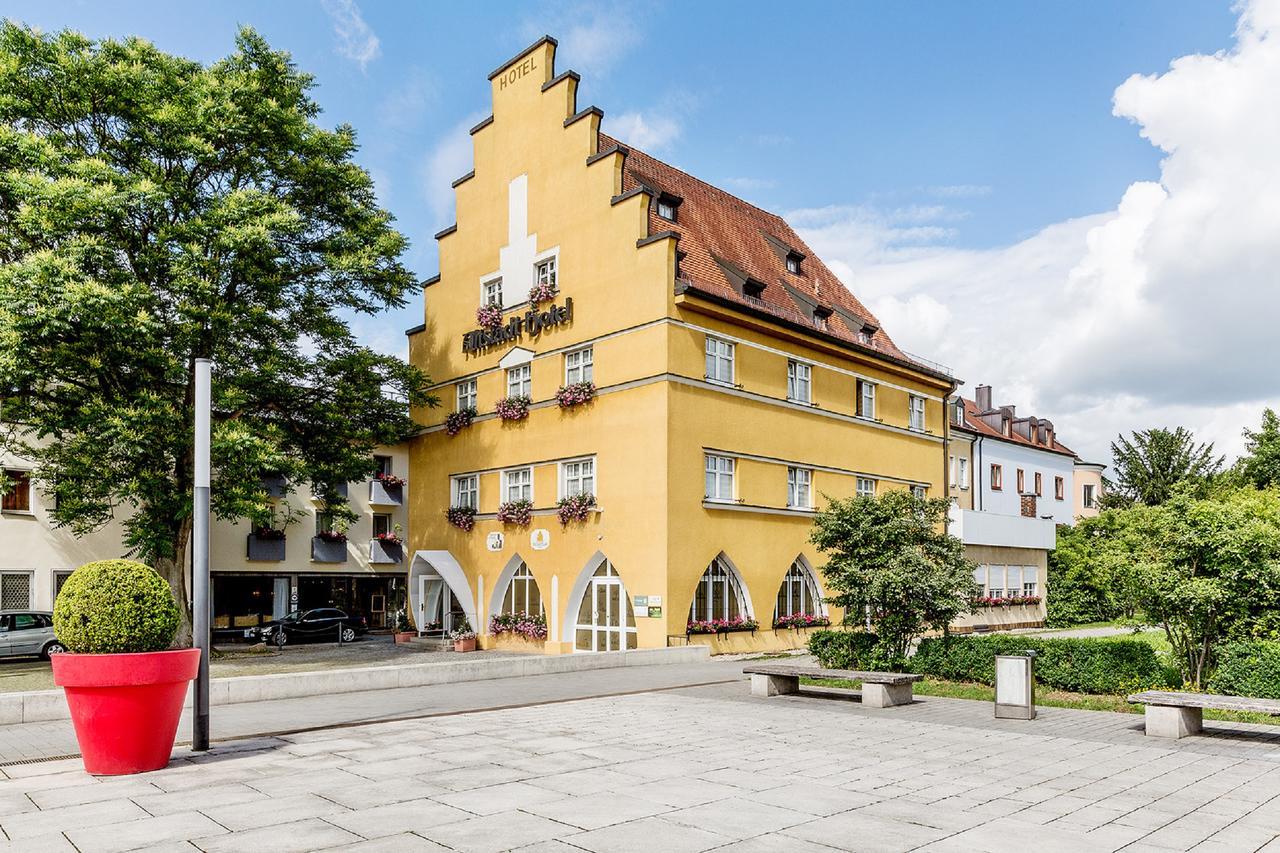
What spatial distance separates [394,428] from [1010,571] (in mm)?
27163

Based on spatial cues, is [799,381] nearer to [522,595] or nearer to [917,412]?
[917,412]

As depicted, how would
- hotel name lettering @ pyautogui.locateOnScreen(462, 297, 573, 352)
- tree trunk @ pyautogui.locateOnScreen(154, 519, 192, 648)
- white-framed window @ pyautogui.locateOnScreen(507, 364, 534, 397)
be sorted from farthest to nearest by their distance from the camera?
white-framed window @ pyautogui.locateOnScreen(507, 364, 534, 397), hotel name lettering @ pyautogui.locateOnScreen(462, 297, 573, 352), tree trunk @ pyautogui.locateOnScreen(154, 519, 192, 648)

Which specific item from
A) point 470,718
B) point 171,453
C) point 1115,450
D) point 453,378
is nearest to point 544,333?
point 453,378

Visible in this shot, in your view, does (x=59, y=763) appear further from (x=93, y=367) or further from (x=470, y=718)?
(x=93, y=367)

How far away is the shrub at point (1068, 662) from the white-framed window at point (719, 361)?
13218 mm

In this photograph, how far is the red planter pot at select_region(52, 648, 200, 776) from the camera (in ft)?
32.8

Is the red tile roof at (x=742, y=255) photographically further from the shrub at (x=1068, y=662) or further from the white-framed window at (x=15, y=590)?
the white-framed window at (x=15, y=590)

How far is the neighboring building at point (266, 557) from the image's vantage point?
107ft

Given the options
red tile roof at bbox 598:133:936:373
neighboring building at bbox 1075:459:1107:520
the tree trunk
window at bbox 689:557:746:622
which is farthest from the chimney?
the tree trunk

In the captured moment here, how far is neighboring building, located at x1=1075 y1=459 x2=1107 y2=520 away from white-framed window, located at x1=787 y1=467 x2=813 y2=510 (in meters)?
43.0

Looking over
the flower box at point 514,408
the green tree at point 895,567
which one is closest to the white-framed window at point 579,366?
the flower box at point 514,408

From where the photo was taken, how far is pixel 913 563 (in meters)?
18.7

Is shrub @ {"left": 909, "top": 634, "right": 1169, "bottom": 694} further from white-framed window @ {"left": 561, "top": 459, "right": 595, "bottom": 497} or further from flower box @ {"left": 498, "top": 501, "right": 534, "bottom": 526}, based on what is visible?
flower box @ {"left": 498, "top": 501, "right": 534, "bottom": 526}

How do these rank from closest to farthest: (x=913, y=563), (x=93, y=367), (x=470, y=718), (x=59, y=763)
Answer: (x=59, y=763) < (x=470, y=718) < (x=913, y=563) < (x=93, y=367)
